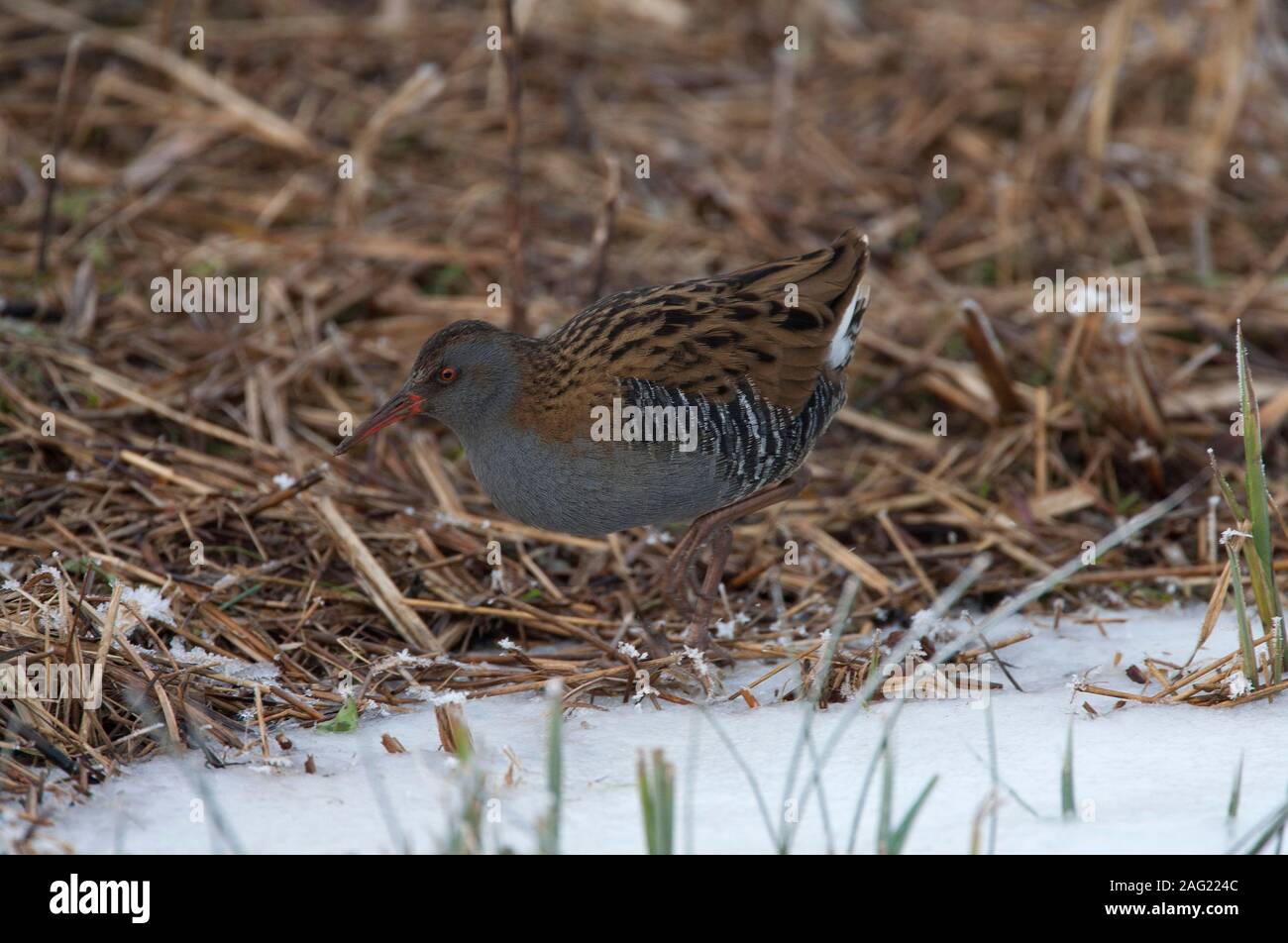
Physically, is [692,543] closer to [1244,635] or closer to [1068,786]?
[1244,635]

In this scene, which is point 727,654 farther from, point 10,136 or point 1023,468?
point 10,136

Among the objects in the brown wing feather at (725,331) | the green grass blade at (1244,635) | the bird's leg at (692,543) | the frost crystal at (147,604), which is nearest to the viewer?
the green grass blade at (1244,635)

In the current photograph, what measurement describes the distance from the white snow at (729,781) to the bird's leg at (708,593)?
0.98 feet

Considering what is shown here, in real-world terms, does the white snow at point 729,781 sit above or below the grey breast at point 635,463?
below

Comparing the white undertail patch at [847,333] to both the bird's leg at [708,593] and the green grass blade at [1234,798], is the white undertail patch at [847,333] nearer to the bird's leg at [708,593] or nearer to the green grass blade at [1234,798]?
the bird's leg at [708,593]

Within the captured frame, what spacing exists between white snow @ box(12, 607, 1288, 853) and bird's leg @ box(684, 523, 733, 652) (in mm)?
299

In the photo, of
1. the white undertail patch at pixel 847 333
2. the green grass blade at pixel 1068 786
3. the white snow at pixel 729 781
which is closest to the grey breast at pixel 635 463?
the white undertail patch at pixel 847 333

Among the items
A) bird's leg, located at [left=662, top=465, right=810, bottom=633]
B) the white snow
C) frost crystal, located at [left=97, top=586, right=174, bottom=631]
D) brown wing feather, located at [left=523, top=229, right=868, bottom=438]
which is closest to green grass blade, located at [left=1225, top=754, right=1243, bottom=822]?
the white snow

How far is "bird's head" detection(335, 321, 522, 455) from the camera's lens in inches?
150

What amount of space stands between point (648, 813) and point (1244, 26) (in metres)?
5.61

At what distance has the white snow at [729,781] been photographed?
8.93ft

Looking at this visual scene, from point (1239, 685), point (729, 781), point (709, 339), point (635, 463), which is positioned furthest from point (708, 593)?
point (1239, 685)

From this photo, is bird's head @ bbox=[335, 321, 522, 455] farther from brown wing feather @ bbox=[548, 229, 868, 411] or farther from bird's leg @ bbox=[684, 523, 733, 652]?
bird's leg @ bbox=[684, 523, 733, 652]
